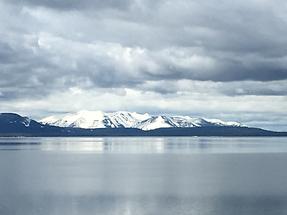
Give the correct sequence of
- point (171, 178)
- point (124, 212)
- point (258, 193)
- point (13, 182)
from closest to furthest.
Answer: point (124, 212)
point (258, 193)
point (13, 182)
point (171, 178)

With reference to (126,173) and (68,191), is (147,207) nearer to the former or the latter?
(68,191)

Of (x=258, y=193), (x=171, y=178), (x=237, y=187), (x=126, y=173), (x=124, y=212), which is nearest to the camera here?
(x=124, y=212)

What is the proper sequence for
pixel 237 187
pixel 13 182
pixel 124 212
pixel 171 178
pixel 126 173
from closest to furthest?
1. pixel 124 212
2. pixel 237 187
3. pixel 13 182
4. pixel 171 178
5. pixel 126 173

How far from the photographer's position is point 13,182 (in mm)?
58844

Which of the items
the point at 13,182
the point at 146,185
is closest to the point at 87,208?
the point at 146,185

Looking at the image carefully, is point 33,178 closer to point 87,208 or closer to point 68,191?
point 68,191

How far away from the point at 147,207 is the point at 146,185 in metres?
15.0

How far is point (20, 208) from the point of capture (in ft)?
131

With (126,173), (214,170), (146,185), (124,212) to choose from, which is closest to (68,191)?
(146,185)

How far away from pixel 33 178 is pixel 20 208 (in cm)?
2432

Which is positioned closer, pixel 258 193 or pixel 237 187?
pixel 258 193

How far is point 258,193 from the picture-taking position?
157ft

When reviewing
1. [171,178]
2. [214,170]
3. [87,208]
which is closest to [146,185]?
[171,178]

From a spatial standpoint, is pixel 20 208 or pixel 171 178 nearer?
pixel 20 208
